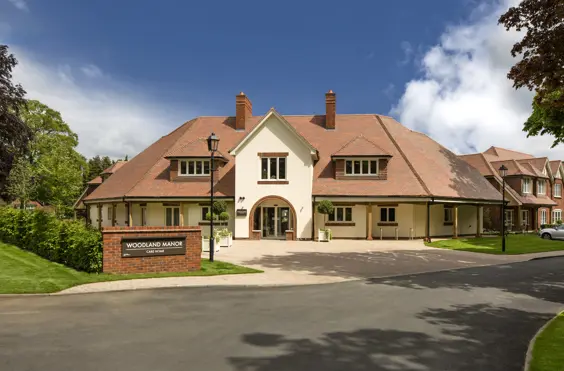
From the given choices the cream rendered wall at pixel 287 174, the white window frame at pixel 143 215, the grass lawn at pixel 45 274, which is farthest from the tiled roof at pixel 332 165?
the grass lawn at pixel 45 274

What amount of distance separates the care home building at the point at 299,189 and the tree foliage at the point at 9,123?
23.8 ft

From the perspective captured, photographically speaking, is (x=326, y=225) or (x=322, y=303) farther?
(x=326, y=225)

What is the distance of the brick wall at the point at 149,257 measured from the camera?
1330 cm

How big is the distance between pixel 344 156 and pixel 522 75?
18.2m

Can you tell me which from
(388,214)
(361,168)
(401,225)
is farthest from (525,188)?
(361,168)

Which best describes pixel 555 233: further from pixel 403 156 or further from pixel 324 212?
pixel 324 212

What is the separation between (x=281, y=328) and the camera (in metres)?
7.84

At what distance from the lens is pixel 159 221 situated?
3150 centimetres

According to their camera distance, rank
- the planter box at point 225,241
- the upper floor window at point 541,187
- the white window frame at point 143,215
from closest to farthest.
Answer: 1. the planter box at point 225,241
2. the white window frame at point 143,215
3. the upper floor window at point 541,187

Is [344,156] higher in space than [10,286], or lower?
higher

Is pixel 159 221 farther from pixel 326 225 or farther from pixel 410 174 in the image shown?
pixel 410 174

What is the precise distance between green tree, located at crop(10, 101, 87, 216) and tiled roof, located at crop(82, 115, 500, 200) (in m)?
9.13

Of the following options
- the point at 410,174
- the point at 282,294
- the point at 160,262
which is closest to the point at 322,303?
the point at 282,294

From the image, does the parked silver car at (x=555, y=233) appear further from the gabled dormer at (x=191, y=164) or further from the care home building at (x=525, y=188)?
the gabled dormer at (x=191, y=164)
